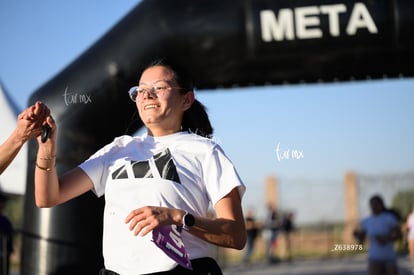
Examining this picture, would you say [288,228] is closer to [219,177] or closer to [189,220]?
[219,177]

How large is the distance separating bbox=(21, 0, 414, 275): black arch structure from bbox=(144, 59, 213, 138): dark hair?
1.21 m

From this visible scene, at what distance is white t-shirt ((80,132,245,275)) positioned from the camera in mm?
1634

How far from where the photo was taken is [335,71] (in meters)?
3.33

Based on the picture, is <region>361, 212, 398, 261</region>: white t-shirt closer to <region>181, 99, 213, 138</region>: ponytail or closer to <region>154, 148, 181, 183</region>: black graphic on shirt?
<region>181, 99, 213, 138</region>: ponytail

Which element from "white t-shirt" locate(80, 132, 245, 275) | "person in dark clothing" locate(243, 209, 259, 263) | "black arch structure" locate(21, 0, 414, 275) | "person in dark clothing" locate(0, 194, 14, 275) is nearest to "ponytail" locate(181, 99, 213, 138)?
"white t-shirt" locate(80, 132, 245, 275)

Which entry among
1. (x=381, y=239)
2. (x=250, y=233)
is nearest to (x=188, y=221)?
(x=381, y=239)

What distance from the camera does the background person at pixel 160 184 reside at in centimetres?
162

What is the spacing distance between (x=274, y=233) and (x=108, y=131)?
5716 mm

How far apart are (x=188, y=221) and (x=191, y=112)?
0.46 meters

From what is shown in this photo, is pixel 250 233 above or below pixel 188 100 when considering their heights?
below

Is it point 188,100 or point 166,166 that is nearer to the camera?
point 166,166

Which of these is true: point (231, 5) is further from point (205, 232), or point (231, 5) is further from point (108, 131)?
point (205, 232)

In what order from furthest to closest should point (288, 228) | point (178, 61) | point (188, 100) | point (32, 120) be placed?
point (288, 228) → point (178, 61) → point (188, 100) → point (32, 120)

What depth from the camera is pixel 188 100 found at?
187cm
